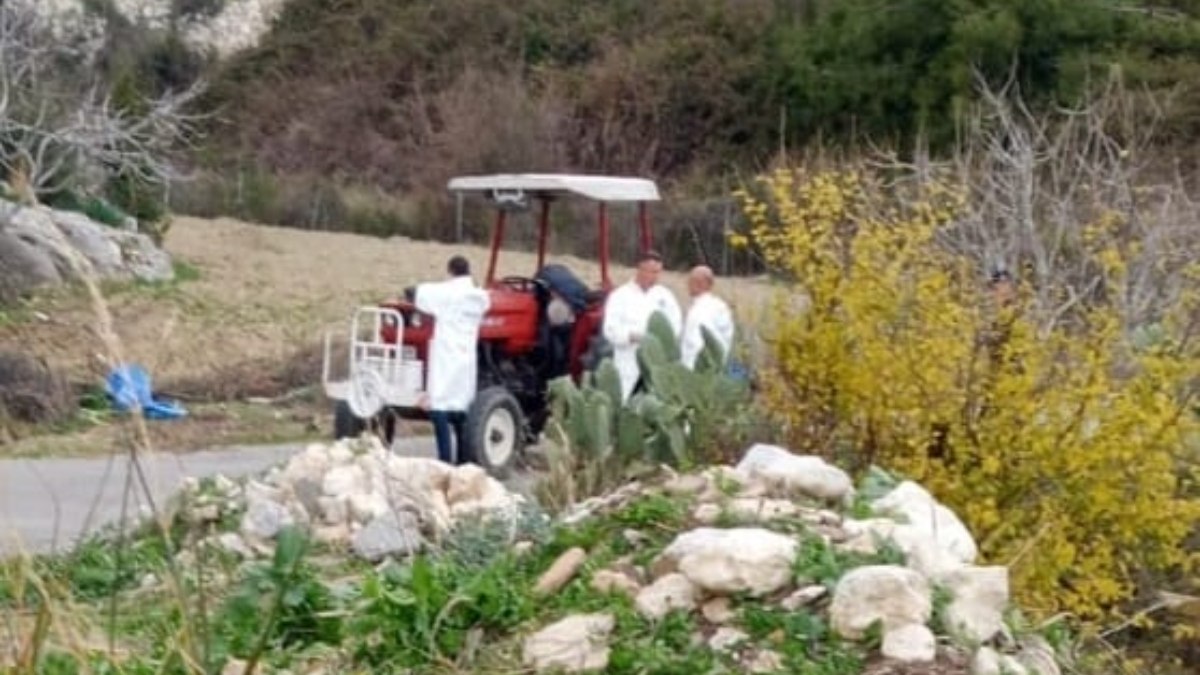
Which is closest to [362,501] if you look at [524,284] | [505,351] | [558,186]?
[505,351]

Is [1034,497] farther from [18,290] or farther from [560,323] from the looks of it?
[18,290]

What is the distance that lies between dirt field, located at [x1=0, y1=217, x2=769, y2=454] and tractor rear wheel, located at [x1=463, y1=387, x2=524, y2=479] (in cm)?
179

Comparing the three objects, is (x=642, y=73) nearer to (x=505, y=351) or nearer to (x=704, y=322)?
(x=505, y=351)

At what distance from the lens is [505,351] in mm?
17141

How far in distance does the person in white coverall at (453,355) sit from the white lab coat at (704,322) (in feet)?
4.73

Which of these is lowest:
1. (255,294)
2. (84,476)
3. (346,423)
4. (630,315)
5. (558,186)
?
(84,476)

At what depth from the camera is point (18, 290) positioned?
24969mm

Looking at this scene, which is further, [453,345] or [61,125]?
[61,125]

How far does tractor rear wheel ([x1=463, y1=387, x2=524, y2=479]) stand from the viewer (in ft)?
53.0

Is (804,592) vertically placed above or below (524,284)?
below

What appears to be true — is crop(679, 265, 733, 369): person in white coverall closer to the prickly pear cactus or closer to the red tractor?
the red tractor

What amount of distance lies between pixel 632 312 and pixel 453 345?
1.22m

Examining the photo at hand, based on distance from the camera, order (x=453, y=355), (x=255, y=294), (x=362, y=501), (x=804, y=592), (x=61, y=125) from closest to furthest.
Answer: (x=804, y=592) → (x=362, y=501) → (x=453, y=355) → (x=255, y=294) → (x=61, y=125)

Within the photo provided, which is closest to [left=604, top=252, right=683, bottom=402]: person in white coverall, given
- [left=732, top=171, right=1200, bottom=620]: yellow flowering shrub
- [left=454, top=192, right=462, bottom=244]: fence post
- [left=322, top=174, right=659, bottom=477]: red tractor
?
[left=322, top=174, right=659, bottom=477]: red tractor
